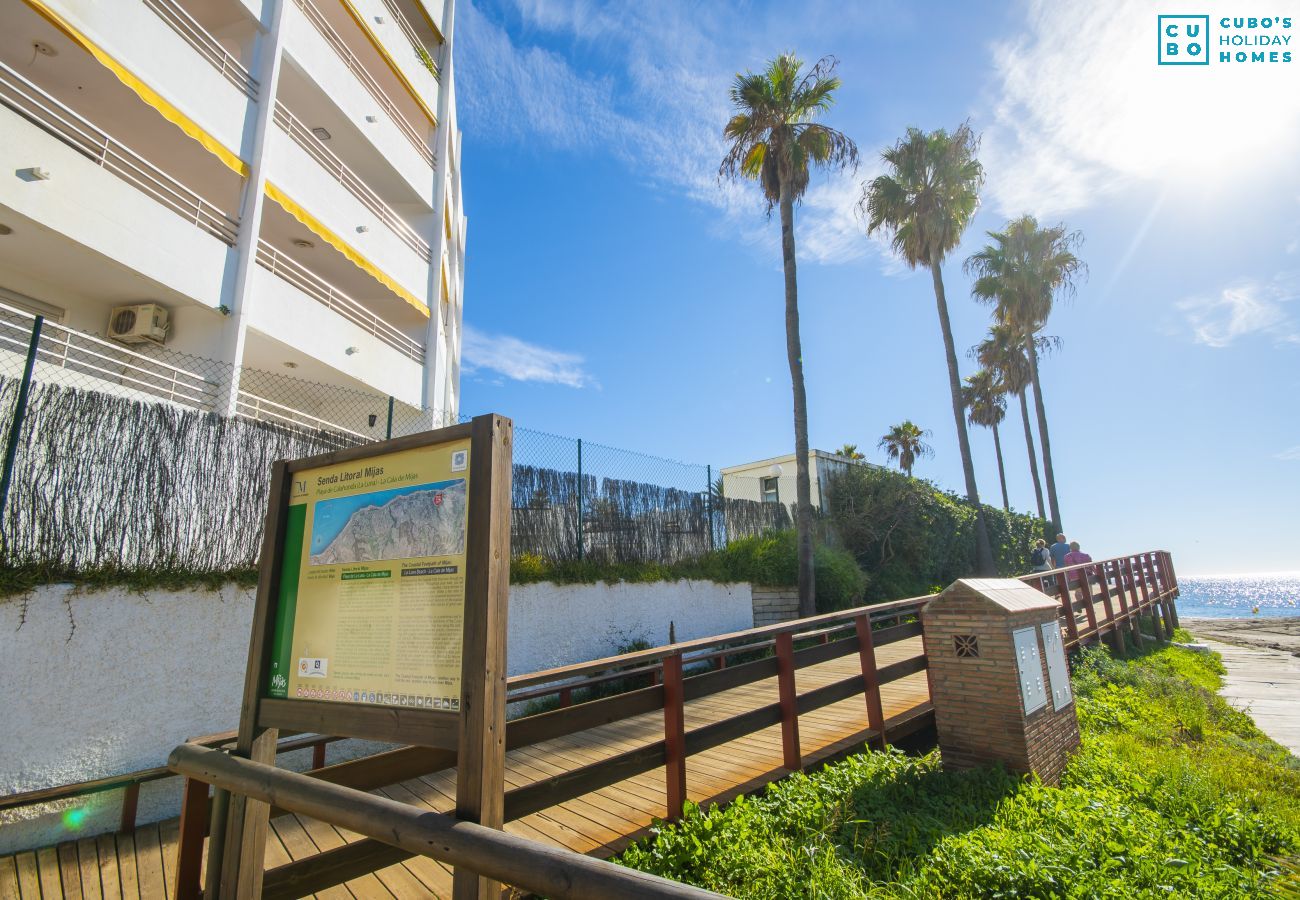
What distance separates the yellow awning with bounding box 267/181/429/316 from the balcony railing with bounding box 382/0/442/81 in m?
6.14

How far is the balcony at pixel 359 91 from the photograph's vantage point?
11073 mm

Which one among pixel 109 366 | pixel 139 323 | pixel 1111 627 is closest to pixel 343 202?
pixel 139 323

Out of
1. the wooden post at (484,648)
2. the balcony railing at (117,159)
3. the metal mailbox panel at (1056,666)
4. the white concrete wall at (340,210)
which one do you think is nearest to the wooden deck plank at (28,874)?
the wooden post at (484,648)

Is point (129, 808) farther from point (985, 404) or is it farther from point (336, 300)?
point (985, 404)

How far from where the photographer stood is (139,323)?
8.84 m

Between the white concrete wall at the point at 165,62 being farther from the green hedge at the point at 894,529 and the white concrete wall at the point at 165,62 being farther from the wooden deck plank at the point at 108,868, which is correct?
the green hedge at the point at 894,529

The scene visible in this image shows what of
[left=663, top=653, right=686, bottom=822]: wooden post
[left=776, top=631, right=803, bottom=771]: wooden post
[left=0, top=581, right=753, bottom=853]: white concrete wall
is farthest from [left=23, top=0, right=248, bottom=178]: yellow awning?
[left=776, top=631, right=803, bottom=771]: wooden post

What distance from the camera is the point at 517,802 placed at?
3092 mm

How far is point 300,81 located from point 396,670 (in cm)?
1329

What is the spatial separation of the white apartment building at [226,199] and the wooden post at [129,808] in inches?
147

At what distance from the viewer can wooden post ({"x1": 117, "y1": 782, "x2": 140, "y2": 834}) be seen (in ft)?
15.1

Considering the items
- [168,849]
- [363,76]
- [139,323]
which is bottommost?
[168,849]

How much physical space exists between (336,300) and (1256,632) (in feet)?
113

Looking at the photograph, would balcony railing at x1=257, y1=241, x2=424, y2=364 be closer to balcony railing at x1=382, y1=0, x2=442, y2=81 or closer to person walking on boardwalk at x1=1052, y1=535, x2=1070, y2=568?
balcony railing at x1=382, y1=0, x2=442, y2=81
